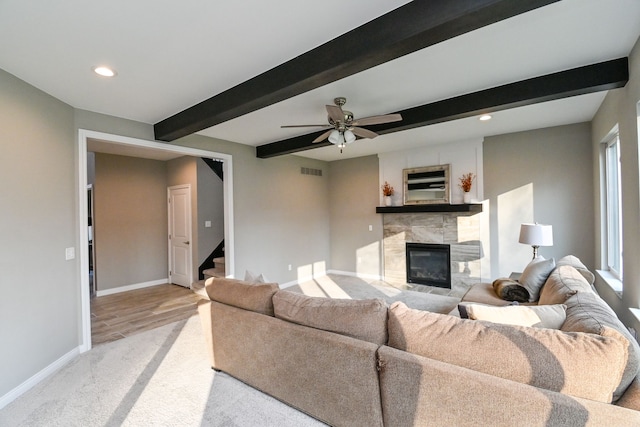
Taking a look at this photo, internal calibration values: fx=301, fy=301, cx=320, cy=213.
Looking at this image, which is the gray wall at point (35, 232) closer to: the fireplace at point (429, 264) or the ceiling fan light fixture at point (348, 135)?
the ceiling fan light fixture at point (348, 135)

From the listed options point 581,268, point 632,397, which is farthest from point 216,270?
point 632,397

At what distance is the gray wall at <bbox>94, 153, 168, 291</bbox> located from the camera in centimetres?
562

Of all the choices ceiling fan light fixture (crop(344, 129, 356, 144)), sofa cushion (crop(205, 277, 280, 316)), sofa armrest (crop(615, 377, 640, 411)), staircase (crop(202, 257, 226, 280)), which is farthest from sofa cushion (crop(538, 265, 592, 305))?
staircase (crop(202, 257, 226, 280))

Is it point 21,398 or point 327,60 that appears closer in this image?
point 327,60

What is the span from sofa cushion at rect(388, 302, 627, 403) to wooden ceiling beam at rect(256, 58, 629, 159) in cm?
231

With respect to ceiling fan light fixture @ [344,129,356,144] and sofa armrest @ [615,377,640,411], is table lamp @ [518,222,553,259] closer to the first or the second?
ceiling fan light fixture @ [344,129,356,144]

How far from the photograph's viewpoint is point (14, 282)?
8.23 feet

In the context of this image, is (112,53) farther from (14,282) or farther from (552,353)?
(552,353)

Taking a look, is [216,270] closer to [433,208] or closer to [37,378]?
[37,378]

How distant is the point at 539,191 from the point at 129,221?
731 cm

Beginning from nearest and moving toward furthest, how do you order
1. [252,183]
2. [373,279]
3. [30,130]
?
[30,130] → [252,183] → [373,279]

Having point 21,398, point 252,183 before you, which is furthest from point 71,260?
point 252,183

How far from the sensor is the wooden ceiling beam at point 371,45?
1.57 m

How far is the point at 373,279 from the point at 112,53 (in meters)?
5.58
